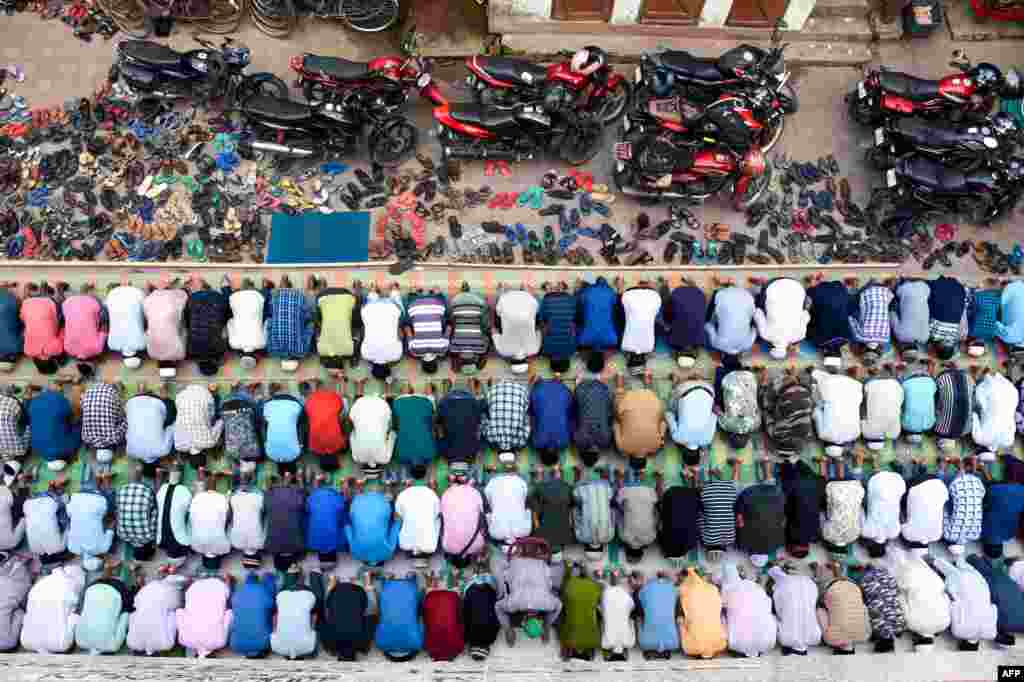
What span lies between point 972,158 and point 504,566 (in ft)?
23.0

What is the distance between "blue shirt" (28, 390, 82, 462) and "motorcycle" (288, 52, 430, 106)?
4.33m

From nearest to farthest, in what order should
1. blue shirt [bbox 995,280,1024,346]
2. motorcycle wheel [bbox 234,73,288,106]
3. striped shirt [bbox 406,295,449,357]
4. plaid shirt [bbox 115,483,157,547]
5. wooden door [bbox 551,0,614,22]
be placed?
plaid shirt [bbox 115,483,157,547]
striped shirt [bbox 406,295,449,357]
blue shirt [bbox 995,280,1024,346]
motorcycle wheel [bbox 234,73,288,106]
wooden door [bbox 551,0,614,22]

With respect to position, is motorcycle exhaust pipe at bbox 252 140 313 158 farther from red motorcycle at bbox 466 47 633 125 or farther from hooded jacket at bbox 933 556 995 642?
hooded jacket at bbox 933 556 995 642

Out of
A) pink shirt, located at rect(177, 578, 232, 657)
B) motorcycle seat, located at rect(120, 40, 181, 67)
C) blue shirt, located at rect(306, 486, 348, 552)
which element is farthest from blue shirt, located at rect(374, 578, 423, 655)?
motorcycle seat, located at rect(120, 40, 181, 67)

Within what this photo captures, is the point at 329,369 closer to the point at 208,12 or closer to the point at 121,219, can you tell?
the point at 121,219

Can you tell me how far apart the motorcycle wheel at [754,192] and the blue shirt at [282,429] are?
559 centimetres

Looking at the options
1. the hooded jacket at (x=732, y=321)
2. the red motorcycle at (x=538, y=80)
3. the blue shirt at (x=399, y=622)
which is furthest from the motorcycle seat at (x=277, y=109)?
the blue shirt at (x=399, y=622)

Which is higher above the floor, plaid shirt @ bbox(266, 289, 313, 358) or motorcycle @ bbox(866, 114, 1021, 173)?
motorcycle @ bbox(866, 114, 1021, 173)

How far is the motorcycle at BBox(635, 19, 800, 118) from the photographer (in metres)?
9.43

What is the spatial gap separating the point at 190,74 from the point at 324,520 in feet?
18.2

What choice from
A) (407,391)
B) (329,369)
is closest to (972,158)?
(407,391)

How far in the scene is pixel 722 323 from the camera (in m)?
8.78

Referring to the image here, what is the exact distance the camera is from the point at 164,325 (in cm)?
855

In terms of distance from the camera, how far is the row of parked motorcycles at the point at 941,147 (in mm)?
9297
